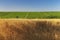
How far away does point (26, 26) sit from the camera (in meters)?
0.95

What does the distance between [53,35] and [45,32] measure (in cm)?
6

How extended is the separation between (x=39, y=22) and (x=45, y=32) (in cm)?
8

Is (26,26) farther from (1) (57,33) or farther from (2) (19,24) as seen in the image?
(1) (57,33)

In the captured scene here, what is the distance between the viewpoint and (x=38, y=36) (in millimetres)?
921

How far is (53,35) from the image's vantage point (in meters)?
0.93

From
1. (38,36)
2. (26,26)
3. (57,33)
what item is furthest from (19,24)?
(57,33)

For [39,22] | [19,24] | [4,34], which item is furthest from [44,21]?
[4,34]

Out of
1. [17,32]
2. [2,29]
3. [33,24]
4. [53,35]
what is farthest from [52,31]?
[2,29]

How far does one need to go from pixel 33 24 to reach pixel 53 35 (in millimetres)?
154

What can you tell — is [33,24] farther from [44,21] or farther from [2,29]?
[2,29]

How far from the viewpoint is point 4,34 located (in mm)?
948

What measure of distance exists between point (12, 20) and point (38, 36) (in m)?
0.21

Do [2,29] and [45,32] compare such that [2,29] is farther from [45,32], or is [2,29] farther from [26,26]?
[45,32]

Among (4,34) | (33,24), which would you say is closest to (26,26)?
(33,24)
